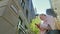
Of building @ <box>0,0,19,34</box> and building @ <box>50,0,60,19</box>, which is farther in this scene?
building @ <box>50,0,60,19</box>

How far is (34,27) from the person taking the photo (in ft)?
3.97

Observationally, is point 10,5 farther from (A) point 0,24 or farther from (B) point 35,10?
(B) point 35,10

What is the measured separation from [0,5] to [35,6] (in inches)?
51.7

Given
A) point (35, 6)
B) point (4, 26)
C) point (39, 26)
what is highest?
point (4, 26)

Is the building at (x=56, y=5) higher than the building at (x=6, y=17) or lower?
lower

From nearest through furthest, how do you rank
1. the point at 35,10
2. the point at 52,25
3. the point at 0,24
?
the point at 0,24 → the point at 52,25 → the point at 35,10

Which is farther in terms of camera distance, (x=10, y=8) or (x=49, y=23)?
(x=49, y=23)

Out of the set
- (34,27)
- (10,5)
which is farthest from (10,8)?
(34,27)

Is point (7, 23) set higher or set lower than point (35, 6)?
higher

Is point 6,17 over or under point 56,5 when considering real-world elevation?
over

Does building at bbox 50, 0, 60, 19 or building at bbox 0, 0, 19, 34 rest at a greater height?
building at bbox 0, 0, 19, 34

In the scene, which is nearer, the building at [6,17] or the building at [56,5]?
the building at [6,17]

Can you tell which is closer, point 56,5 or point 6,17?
point 6,17

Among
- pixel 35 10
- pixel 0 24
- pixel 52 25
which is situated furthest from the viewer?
pixel 35 10
